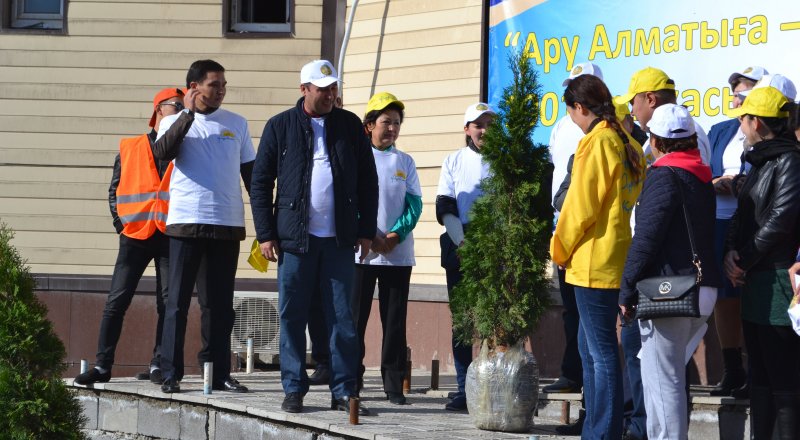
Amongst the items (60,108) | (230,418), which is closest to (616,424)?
(230,418)

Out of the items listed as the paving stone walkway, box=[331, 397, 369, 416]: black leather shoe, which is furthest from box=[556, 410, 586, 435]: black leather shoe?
box=[331, 397, 369, 416]: black leather shoe

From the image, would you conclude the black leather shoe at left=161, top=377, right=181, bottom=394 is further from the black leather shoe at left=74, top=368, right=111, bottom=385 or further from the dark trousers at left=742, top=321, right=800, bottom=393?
the dark trousers at left=742, top=321, right=800, bottom=393

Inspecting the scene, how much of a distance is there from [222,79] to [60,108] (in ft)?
16.9

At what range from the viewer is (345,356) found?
7.77m

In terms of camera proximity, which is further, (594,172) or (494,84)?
(494,84)

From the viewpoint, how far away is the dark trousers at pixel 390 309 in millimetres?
8484

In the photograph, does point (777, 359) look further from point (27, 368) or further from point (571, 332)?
point (27, 368)

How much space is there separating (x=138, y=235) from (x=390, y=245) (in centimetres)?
196

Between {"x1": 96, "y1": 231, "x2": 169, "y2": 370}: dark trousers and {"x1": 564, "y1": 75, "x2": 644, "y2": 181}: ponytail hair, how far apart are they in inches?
149

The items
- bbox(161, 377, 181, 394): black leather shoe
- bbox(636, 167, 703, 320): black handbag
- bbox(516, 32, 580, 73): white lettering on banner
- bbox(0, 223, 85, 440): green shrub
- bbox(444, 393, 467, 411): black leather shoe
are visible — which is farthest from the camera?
bbox(516, 32, 580, 73): white lettering on banner

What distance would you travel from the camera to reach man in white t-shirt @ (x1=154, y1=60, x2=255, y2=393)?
8633 mm

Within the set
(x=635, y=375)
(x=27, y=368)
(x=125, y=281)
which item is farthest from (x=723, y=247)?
(x=125, y=281)

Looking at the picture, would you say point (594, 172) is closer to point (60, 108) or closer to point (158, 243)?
point (158, 243)

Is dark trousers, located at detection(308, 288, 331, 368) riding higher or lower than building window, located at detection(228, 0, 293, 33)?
lower
